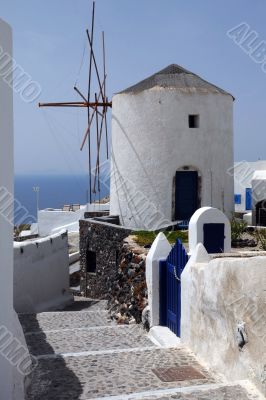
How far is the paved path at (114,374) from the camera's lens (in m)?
5.27

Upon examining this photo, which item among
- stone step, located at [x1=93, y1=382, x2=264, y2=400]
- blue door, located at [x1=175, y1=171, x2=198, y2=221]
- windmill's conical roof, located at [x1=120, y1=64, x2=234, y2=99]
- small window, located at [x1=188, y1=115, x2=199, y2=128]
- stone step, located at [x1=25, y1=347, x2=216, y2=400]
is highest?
windmill's conical roof, located at [x1=120, y1=64, x2=234, y2=99]

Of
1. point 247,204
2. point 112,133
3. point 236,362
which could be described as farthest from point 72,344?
point 247,204

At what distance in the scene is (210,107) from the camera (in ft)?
58.2

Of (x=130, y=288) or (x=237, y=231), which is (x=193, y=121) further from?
(x=130, y=288)

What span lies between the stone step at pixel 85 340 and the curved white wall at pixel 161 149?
7.46 meters

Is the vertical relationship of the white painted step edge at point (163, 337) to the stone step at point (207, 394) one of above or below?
below

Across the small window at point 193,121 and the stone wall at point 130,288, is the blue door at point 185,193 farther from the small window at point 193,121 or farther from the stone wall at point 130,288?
the stone wall at point 130,288

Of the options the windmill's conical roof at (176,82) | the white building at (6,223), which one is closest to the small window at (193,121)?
the windmill's conical roof at (176,82)

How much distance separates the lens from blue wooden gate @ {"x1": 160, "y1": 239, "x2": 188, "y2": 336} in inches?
333

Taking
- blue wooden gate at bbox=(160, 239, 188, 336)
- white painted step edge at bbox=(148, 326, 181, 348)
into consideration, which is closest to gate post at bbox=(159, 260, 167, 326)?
blue wooden gate at bbox=(160, 239, 188, 336)

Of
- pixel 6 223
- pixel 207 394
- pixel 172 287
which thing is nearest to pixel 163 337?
pixel 172 287

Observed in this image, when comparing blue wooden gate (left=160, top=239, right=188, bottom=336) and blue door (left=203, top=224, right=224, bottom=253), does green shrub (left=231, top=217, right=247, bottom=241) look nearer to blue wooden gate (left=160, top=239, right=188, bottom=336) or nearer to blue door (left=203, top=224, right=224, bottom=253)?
blue door (left=203, top=224, right=224, bottom=253)

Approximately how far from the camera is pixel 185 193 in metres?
17.9

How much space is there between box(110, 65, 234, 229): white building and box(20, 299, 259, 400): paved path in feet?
28.1
